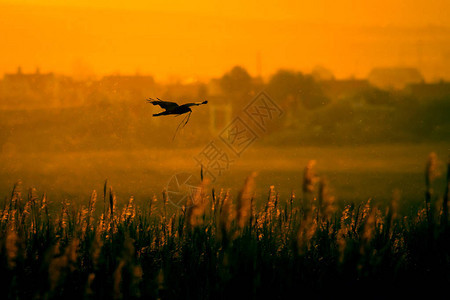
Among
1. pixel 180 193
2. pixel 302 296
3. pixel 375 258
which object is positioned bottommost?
pixel 302 296

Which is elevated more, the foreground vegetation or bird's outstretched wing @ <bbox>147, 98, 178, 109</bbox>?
bird's outstretched wing @ <bbox>147, 98, 178, 109</bbox>

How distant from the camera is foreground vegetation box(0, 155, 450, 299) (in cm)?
346

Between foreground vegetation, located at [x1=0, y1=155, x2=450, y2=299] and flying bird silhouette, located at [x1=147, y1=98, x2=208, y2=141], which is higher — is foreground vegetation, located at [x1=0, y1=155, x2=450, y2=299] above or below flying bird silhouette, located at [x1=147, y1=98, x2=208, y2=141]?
below

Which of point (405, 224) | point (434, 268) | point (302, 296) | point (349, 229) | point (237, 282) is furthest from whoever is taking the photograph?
point (405, 224)

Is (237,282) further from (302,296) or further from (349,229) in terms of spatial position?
(349,229)

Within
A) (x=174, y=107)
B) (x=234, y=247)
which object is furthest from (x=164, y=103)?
(x=234, y=247)

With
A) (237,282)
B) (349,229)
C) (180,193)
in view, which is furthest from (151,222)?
(349,229)

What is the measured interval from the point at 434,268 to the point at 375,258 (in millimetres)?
699

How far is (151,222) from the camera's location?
15.2 feet

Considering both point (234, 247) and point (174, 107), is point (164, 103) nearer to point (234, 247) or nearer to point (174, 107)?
point (174, 107)

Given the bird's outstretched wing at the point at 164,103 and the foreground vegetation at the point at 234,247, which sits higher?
the bird's outstretched wing at the point at 164,103

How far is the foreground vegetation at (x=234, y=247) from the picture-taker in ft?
11.4

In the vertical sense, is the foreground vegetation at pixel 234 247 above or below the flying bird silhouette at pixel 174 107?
below

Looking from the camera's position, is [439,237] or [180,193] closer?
[439,237]
